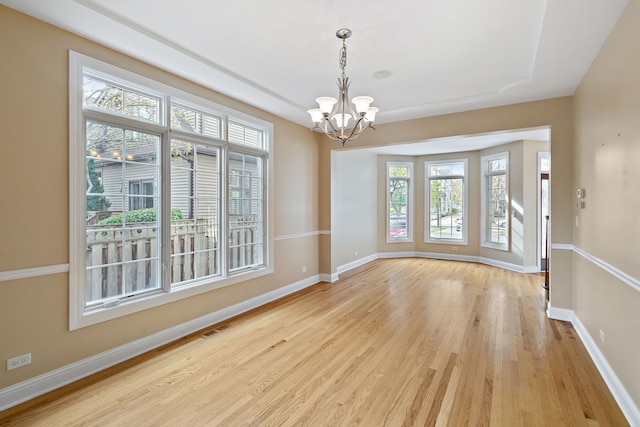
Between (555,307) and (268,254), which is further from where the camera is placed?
(268,254)

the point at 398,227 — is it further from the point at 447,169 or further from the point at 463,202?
the point at 447,169

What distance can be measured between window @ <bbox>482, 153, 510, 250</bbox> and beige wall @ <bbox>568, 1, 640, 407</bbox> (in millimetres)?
3892

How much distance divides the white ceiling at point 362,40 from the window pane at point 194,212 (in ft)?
2.82

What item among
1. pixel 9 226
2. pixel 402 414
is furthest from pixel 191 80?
pixel 402 414

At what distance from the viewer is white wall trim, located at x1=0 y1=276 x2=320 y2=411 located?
2.24m

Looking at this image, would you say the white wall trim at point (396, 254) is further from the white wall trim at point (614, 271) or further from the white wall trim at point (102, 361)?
the white wall trim at point (614, 271)

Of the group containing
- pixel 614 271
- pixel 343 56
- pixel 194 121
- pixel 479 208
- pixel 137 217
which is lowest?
pixel 614 271

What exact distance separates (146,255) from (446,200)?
23.9 ft

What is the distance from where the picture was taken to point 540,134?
6.01m

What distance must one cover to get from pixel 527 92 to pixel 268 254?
Result: 401 centimetres

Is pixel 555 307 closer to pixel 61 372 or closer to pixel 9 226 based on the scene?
pixel 61 372

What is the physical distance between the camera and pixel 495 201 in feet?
24.3

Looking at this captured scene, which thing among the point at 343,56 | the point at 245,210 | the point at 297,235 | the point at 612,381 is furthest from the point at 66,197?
the point at 612,381

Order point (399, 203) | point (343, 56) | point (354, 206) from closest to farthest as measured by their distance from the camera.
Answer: point (343, 56), point (354, 206), point (399, 203)
